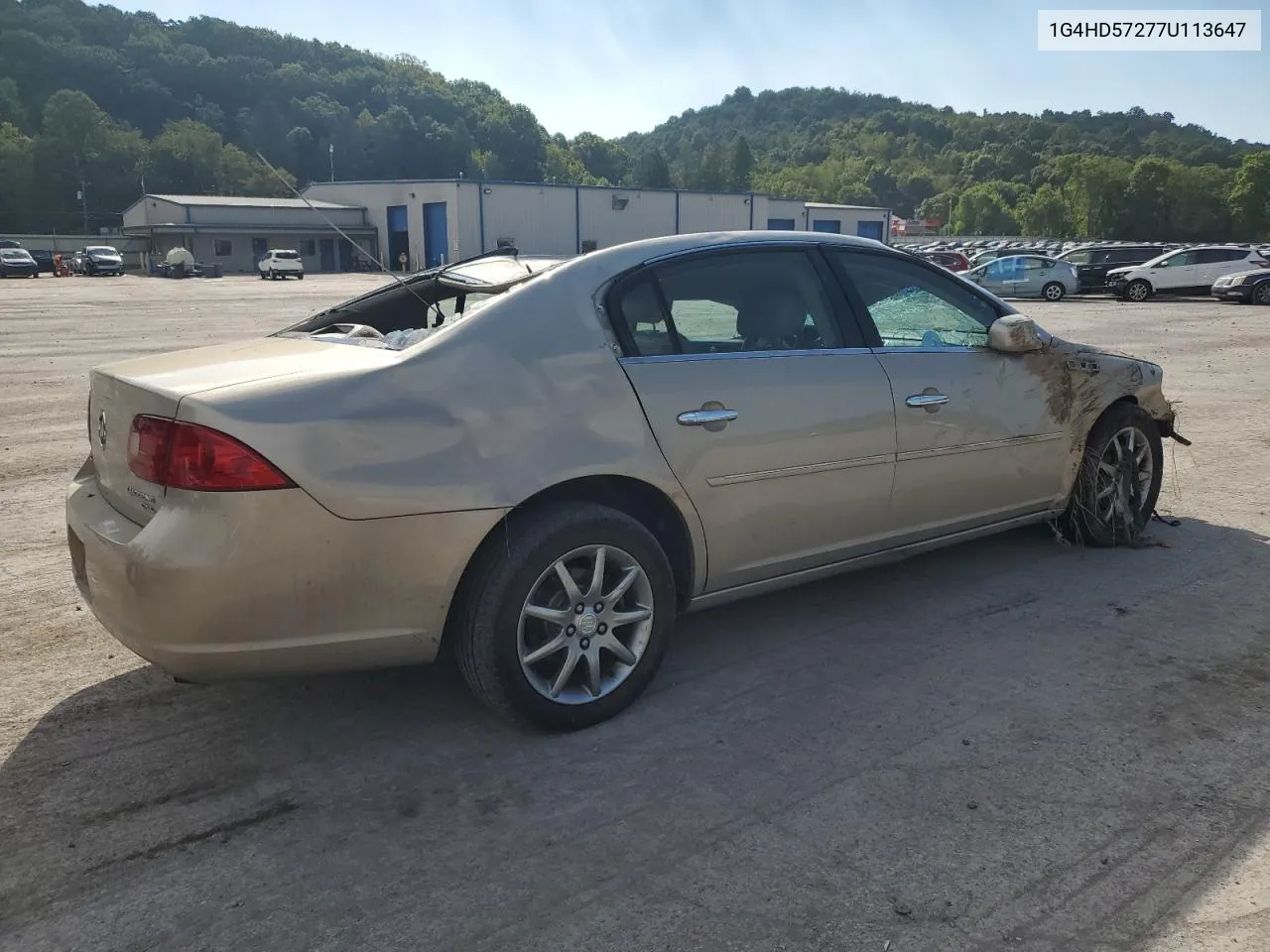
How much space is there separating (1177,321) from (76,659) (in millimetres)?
24247

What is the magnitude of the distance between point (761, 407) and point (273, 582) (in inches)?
70.6

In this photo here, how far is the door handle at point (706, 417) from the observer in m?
3.51

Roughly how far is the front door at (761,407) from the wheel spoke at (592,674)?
58cm

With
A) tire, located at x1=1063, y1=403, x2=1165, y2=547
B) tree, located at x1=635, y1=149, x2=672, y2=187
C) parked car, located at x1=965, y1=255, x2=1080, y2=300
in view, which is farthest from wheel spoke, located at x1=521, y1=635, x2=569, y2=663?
tree, located at x1=635, y1=149, x2=672, y2=187

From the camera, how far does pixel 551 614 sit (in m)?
3.24

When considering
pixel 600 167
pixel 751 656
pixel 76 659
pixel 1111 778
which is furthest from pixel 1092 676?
pixel 600 167

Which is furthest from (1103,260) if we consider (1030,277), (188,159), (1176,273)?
(188,159)

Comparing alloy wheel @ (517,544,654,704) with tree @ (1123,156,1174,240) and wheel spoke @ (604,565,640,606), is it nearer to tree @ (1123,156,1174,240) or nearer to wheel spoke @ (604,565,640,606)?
wheel spoke @ (604,565,640,606)

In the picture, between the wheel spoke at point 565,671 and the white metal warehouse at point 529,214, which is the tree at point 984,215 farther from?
the wheel spoke at point 565,671

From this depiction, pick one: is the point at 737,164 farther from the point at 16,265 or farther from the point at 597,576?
the point at 597,576

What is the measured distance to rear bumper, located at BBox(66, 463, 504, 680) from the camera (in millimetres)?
2803

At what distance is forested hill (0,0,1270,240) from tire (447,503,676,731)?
86415 millimetres

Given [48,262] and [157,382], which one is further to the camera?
[48,262]

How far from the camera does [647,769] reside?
3.15m
